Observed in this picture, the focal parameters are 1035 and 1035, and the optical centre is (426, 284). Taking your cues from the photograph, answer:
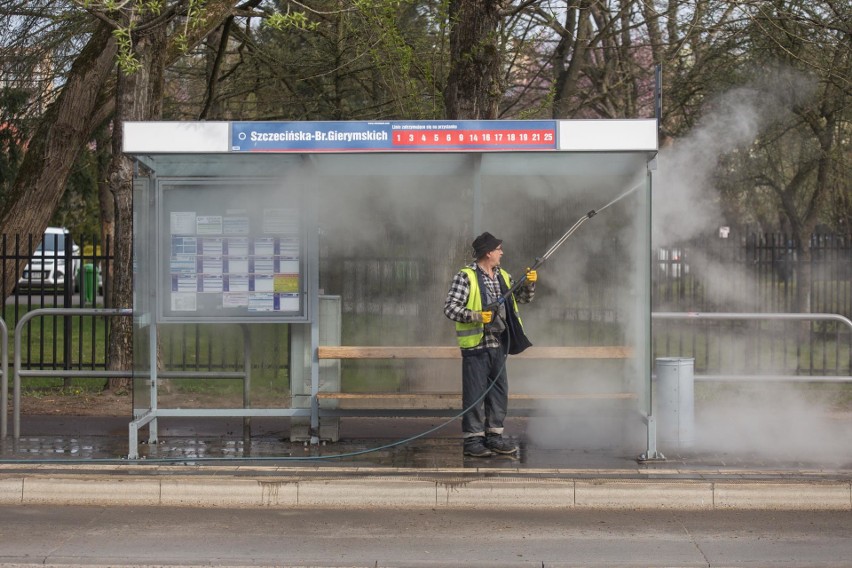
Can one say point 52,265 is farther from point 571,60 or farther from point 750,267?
point 750,267

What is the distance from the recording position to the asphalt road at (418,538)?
5371 millimetres

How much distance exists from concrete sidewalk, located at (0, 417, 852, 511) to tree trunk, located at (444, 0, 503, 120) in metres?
3.33

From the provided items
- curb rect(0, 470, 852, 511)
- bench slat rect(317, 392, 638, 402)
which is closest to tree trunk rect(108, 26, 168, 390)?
bench slat rect(317, 392, 638, 402)

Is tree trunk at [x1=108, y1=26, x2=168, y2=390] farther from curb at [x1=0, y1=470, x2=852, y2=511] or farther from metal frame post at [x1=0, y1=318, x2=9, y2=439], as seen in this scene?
curb at [x1=0, y1=470, x2=852, y2=511]

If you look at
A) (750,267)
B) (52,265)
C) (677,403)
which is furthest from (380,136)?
(52,265)

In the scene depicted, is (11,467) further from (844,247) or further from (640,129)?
(844,247)

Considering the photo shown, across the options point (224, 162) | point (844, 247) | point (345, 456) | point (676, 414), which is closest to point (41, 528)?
point (345, 456)

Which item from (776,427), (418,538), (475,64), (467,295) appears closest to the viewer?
(418,538)

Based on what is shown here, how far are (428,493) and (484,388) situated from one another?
114 cm

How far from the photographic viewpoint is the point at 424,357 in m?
7.94

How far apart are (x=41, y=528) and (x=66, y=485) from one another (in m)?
0.66

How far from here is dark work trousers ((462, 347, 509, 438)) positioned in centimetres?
745

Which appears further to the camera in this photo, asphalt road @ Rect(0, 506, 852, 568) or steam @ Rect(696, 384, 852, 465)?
steam @ Rect(696, 384, 852, 465)

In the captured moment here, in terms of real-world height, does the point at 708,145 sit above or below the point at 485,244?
above
